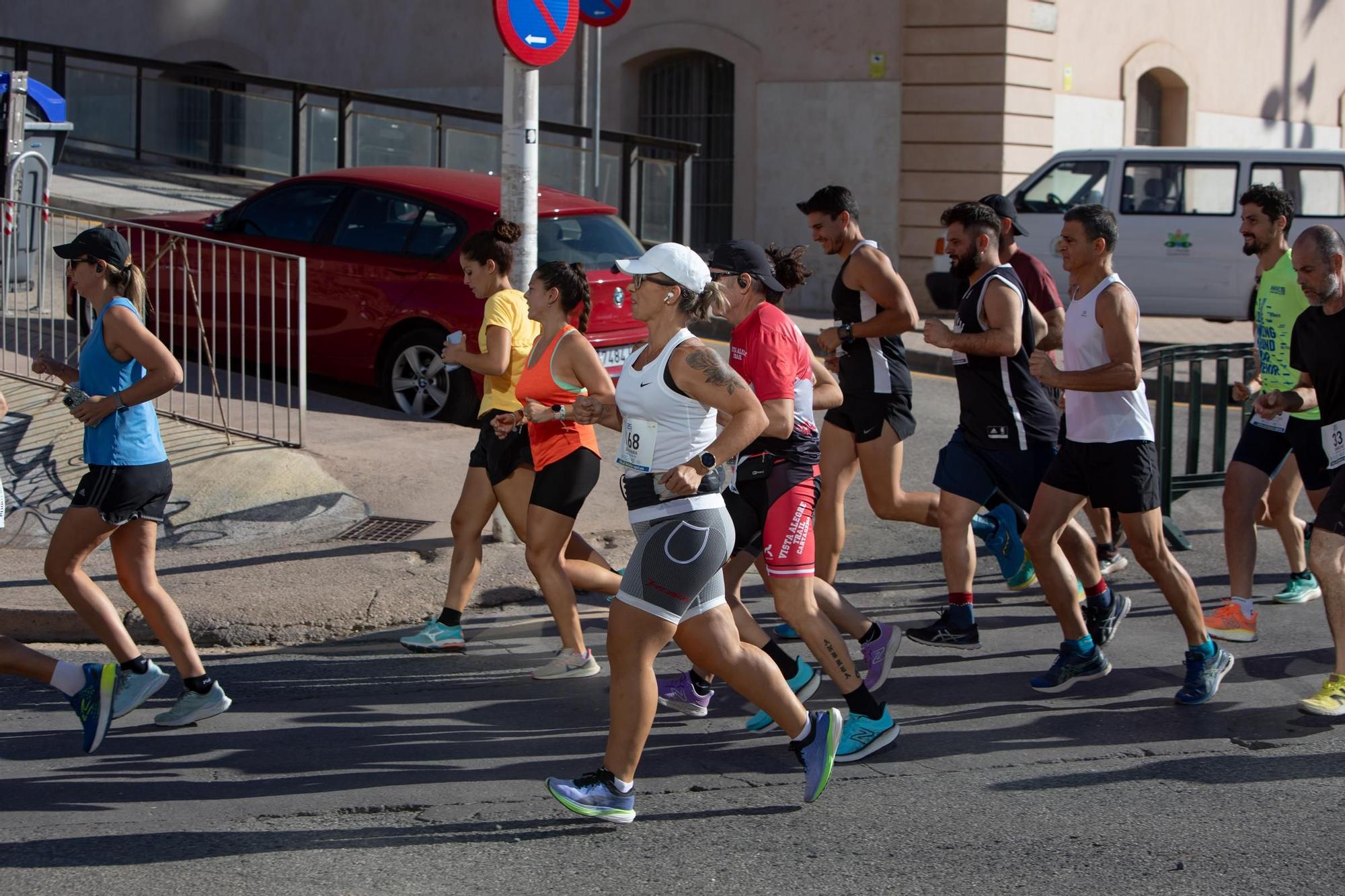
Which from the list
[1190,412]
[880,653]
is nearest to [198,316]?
[880,653]

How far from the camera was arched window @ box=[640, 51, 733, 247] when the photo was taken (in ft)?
66.6

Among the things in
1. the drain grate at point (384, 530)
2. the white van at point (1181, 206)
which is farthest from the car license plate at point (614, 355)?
the white van at point (1181, 206)

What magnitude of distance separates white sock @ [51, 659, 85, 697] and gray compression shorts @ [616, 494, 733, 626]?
199cm

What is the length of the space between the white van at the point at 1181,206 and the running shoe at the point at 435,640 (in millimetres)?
10440

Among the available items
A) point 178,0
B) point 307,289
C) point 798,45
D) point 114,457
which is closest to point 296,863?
point 114,457

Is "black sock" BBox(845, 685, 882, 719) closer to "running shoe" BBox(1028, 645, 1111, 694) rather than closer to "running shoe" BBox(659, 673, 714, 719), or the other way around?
"running shoe" BBox(659, 673, 714, 719)

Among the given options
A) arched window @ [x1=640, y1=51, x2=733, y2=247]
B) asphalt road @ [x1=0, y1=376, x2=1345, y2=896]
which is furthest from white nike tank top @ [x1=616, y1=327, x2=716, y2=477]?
arched window @ [x1=640, y1=51, x2=733, y2=247]

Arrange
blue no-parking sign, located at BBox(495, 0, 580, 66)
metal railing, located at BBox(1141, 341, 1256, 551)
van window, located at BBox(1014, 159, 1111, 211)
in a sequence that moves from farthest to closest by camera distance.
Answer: van window, located at BBox(1014, 159, 1111, 211)
metal railing, located at BBox(1141, 341, 1256, 551)
blue no-parking sign, located at BBox(495, 0, 580, 66)

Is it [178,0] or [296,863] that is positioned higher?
[178,0]

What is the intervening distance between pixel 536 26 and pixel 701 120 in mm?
13064

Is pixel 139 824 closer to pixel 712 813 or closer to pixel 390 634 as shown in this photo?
pixel 712 813

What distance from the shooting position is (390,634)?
22.5 feet

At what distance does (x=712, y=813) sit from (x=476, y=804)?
0.73 m

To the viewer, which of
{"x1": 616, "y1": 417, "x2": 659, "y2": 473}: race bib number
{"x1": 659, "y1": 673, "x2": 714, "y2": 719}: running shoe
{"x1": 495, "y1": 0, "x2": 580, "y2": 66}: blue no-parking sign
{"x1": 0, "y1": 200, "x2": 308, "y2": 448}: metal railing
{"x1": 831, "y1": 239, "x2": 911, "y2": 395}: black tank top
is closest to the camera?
{"x1": 616, "y1": 417, "x2": 659, "y2": 473}: race bib number
